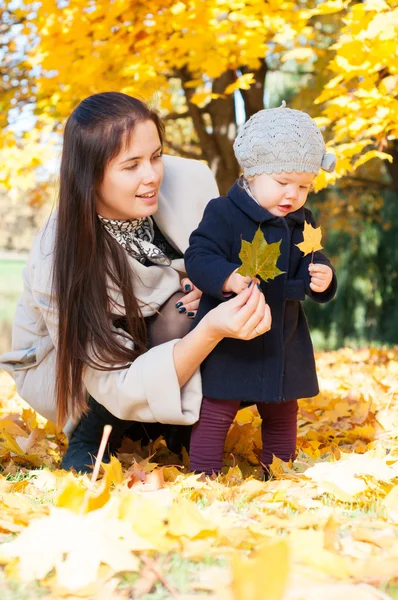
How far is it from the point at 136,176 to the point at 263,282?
0.50 meters

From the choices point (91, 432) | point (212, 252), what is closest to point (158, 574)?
point (212, 252)

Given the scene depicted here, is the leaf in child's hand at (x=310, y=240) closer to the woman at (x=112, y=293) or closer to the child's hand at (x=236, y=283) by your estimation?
the child's hand at (x=236, y=283)

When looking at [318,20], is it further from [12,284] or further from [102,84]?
[12,284]

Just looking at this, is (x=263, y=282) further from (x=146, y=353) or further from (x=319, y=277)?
(x=146, y=353)

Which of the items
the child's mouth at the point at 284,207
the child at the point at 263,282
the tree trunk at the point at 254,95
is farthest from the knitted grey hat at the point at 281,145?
the tree trunk at the point at 254,95

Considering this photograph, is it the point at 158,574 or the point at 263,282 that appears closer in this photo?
the point at 158,574

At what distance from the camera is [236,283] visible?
6.24 feet

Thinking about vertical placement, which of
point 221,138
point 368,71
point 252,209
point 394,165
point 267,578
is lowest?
point 394,165

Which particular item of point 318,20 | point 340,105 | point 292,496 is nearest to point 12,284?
point 318,20

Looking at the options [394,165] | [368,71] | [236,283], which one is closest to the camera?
[236,283]

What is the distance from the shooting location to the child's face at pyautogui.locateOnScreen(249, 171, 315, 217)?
1973mm

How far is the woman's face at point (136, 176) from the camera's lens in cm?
214

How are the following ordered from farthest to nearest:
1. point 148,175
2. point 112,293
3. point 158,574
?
point 112,293, point 148,175, point 158,574

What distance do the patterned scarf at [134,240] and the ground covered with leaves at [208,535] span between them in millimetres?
672
